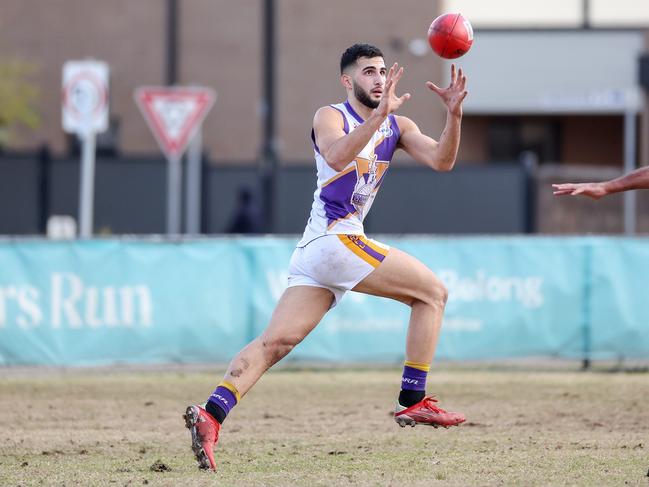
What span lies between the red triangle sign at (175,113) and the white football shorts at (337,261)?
8.68 m

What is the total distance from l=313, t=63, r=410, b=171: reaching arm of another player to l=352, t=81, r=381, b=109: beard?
0.99ft

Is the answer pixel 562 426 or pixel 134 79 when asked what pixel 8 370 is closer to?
pixel 562 426

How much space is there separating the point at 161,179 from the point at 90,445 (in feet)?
49.4

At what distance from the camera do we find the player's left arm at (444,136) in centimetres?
750

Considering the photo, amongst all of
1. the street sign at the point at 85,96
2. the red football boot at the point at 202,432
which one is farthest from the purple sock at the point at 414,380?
the street sign at the point at 85,96

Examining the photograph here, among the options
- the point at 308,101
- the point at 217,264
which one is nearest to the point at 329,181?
the point at 217,264

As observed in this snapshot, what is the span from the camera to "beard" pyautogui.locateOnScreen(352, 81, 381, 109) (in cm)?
763

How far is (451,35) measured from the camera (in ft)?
25.2

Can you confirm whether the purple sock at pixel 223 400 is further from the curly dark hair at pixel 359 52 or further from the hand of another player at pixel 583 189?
the hand of another player at pixel 583 189

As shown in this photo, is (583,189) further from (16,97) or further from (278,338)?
(16,97)

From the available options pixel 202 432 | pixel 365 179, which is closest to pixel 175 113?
pixel 365 179

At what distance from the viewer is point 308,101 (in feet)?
93.9

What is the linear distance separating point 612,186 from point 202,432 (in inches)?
103

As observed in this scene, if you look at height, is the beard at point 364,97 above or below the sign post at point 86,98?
below
